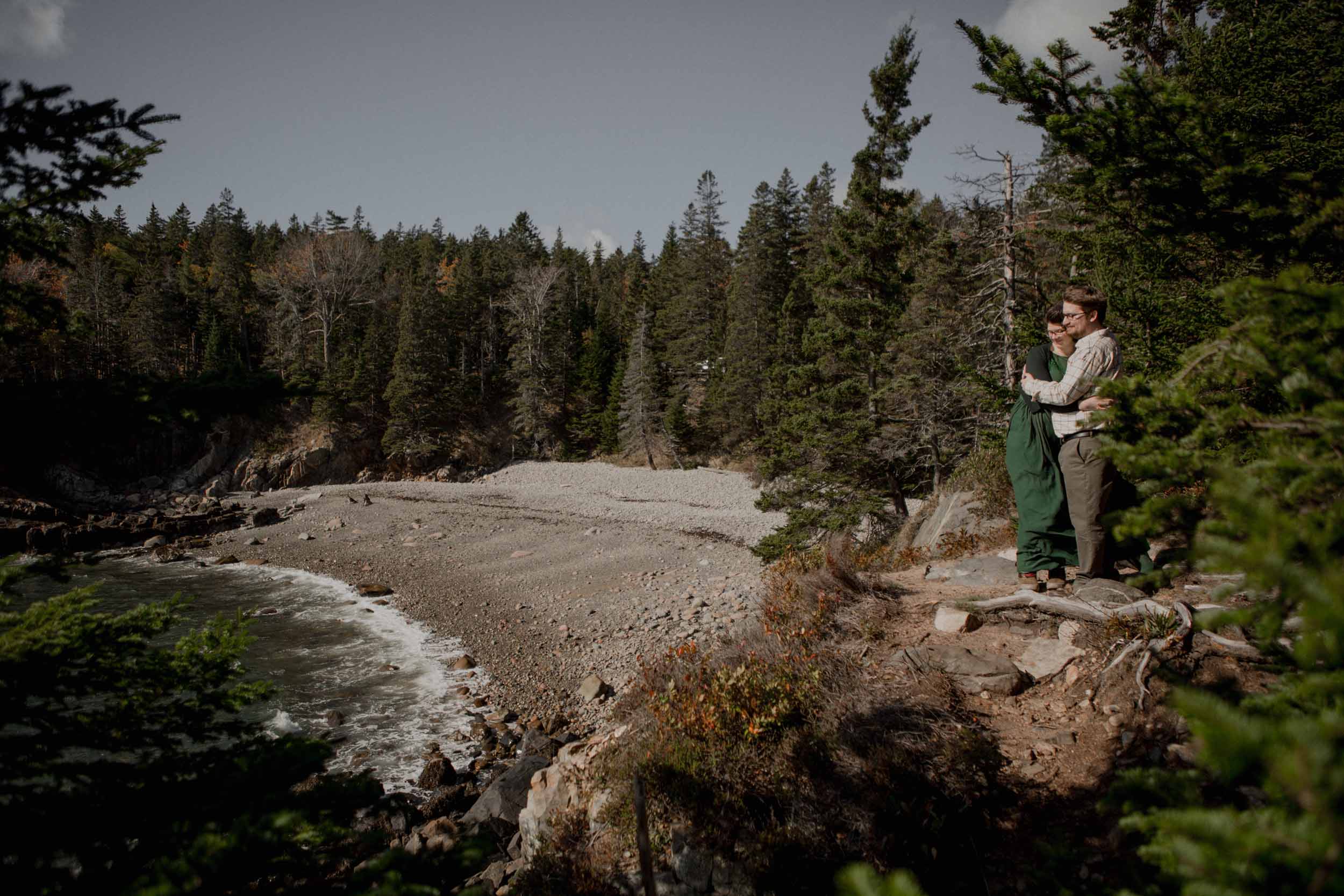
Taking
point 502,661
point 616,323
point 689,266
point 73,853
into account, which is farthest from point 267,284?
point 73,853

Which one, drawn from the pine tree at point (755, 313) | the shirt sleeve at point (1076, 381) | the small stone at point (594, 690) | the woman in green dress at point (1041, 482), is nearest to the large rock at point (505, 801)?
the small stone at point (594, 690)

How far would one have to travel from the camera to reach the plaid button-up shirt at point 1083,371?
4.46 meters

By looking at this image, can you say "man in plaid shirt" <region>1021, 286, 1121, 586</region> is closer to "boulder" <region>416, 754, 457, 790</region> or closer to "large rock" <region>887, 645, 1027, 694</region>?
"large rock" <region>887, 645, 1027, 694</region>

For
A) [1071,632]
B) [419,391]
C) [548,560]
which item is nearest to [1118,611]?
[1071,632]

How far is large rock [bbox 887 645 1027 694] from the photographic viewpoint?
4.72 meters

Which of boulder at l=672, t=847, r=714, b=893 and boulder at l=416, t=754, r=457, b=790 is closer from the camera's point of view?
boulder at l=672, t=847, r=714, b=893

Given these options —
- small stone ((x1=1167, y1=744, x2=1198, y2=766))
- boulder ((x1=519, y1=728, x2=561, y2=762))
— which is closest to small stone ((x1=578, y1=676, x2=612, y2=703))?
boulder ((x1=519, y1=728, x2=561, y2=762))

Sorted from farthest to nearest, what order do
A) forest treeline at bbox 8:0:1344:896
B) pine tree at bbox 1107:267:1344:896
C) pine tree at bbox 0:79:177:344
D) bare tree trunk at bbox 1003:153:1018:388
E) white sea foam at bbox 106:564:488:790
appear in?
bare tree trunk at bbox 1003:153:1018:388, white sea foam at bbox 106:564:488:790, pine tree at bbox 0:79:177:344, forest treeline at bbox 8:0:1344:896, pine tree at bbox 1107:267:1344:896

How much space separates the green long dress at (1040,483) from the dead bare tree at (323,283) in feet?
148

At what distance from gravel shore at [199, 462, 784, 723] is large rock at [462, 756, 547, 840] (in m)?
2.12

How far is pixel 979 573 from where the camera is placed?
685 cm

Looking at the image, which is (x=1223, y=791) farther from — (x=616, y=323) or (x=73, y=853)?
(x=616, y=323)

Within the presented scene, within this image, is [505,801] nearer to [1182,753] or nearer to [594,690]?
[594,690]

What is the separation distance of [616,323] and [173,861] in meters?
53.9
